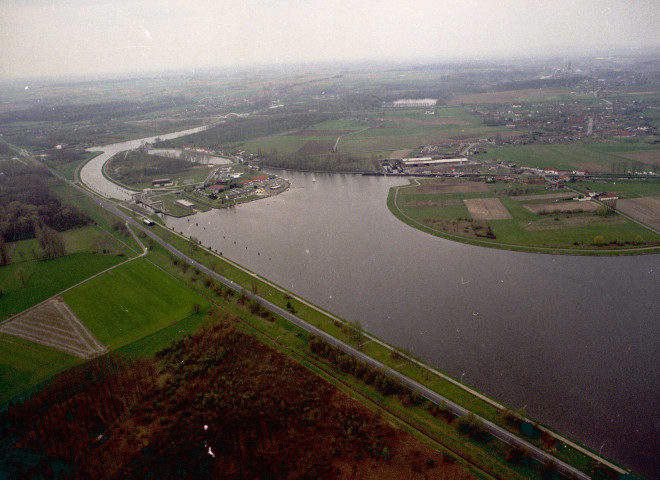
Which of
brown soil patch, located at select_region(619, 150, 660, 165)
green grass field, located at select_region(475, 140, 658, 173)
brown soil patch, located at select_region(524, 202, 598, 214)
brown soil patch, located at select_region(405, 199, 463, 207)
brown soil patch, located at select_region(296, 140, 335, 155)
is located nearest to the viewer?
brown soil patch, located at select_region(524, 202, 598, 214)

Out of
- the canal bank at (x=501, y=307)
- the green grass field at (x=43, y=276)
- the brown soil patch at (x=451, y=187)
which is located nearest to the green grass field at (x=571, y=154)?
the brown soil patch at (x=451, y=187)

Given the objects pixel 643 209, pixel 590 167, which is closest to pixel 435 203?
pixel 643 209

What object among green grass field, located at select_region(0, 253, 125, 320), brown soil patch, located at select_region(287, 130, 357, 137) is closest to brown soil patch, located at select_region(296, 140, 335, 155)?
brown soil patch, located at select_region(287, 130, 357, 137)

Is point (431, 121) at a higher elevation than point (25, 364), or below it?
higher

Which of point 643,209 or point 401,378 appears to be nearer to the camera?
point 401,378

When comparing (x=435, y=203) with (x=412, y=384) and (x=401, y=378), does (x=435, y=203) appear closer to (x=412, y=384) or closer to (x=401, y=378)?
(x=401, y=378)

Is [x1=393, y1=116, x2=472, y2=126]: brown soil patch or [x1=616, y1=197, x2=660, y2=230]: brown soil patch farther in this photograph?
[x1=393, y1=116, x2=472, y2=126]: brown soil patch

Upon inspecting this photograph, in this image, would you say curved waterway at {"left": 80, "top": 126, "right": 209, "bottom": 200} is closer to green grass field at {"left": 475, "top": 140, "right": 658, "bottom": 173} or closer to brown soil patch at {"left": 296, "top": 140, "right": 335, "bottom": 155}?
brown soil patch at {"left": 296, "top": 140, "right": 335, "bottom": 155}
